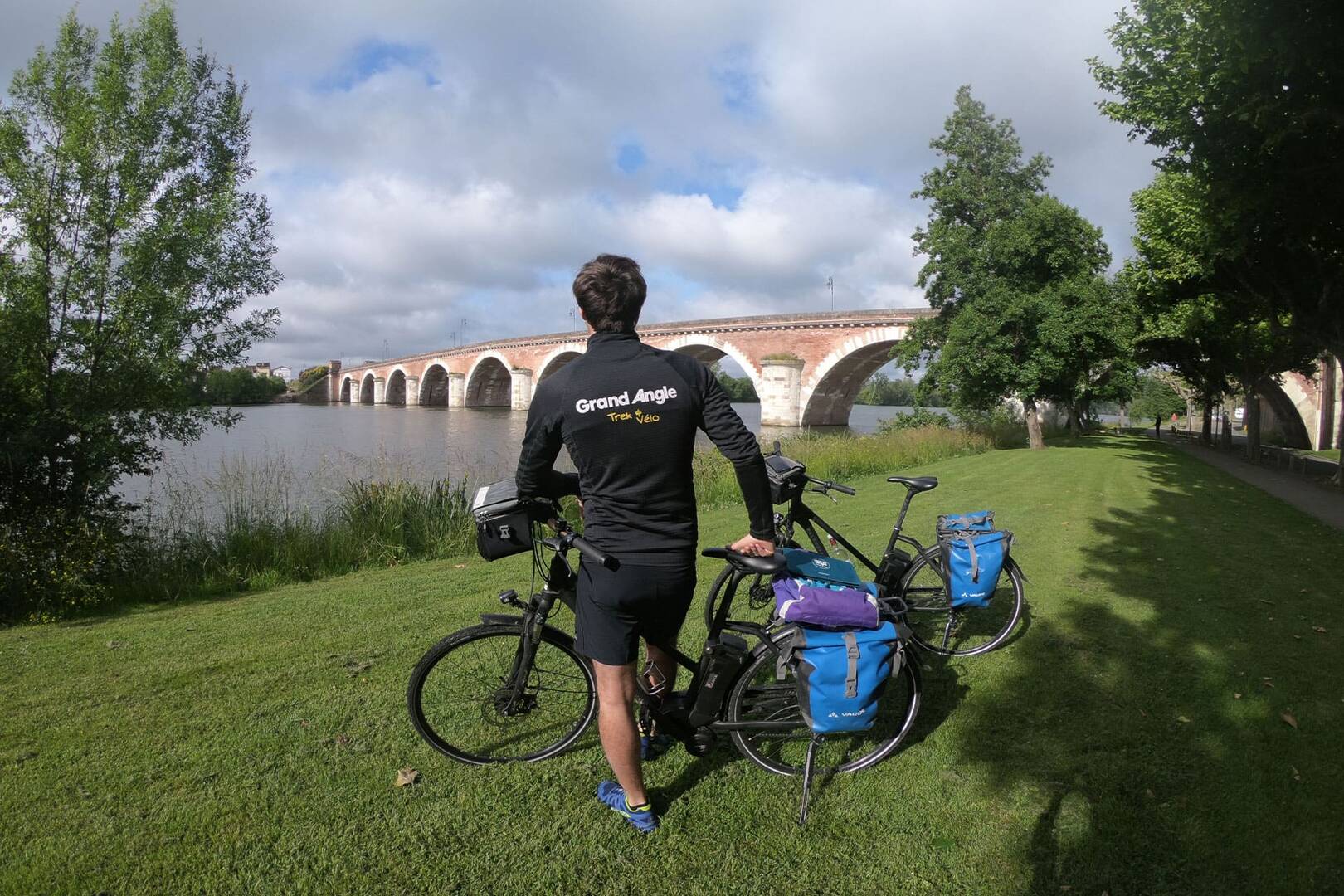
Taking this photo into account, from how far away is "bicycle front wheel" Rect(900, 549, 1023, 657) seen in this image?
13.7 feet

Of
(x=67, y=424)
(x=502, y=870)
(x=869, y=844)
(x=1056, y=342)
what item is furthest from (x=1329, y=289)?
(x=67, y=424)

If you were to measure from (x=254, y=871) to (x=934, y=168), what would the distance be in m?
24.4

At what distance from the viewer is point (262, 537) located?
747 cm

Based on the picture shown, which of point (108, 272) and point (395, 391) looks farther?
point (395, 391)

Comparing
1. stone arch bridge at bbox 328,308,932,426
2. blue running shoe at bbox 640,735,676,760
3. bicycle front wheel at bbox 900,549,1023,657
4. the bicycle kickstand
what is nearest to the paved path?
bicycle front wheel at bbox 900,549,1023,657

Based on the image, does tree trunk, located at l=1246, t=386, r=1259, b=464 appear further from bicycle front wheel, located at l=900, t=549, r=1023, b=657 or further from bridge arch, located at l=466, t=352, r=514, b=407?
bridge arch, located at l=466, t=352, r=514, b=407

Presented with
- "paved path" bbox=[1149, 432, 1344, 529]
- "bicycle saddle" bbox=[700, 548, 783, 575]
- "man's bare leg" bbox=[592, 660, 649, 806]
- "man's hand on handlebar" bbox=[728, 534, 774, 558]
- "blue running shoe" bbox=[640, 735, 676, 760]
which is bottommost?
"blue running shoe" bbox=[640, 735, 676, 760]

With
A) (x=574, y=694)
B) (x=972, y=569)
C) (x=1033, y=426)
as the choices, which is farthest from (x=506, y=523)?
(x=1033, y=426)

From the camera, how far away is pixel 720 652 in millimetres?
2752

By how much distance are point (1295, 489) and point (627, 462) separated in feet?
47.3

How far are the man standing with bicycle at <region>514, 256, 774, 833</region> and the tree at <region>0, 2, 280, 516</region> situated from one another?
6384 mm

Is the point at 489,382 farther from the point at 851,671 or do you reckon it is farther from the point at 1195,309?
the point at 851,671

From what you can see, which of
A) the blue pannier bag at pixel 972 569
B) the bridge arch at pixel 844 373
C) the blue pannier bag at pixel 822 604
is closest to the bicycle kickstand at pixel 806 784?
the blue pannier bag at pixel 822 604

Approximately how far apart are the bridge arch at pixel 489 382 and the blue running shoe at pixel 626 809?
6411cm
